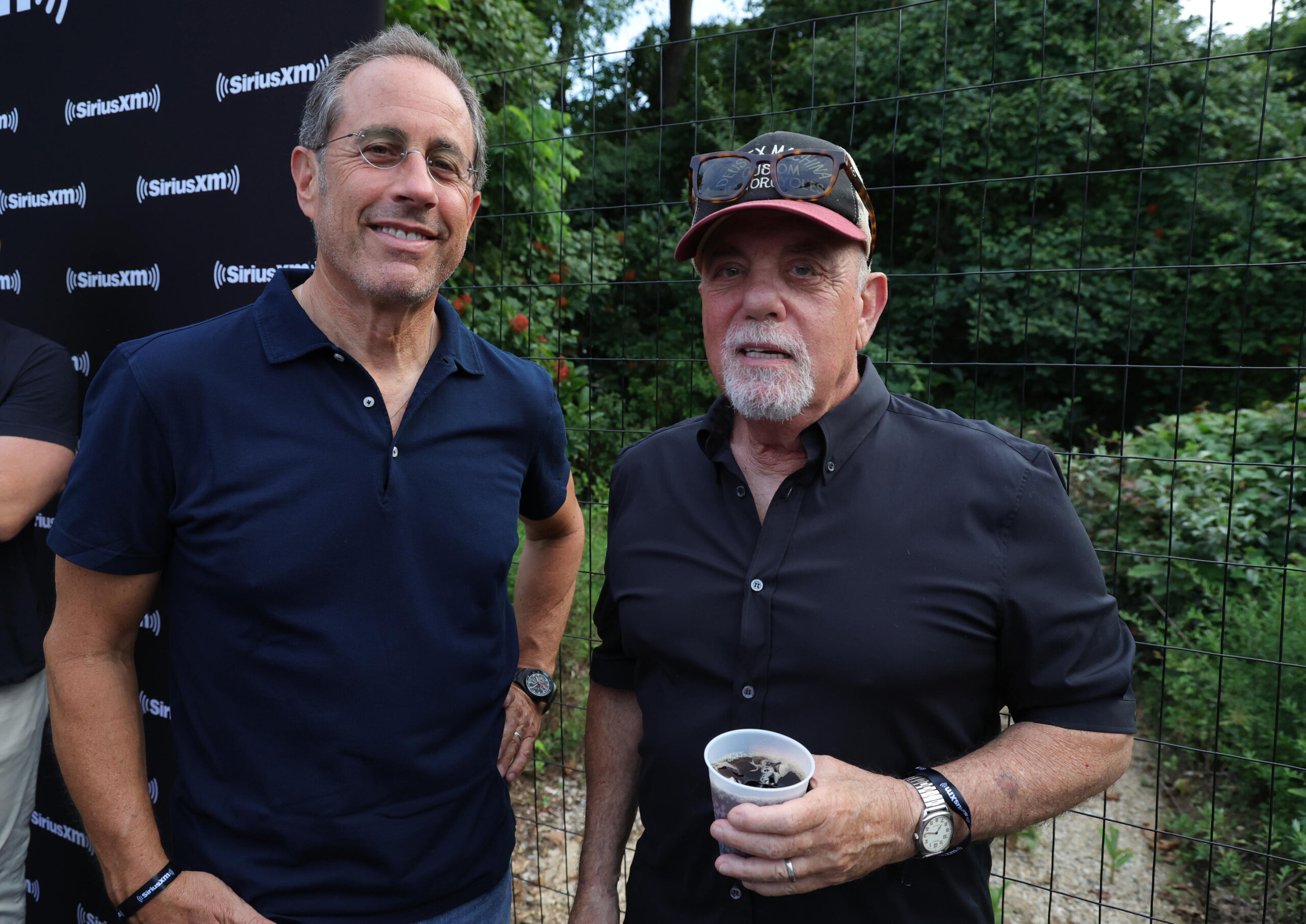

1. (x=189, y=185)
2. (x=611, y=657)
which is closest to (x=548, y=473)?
(x=611, y=657)

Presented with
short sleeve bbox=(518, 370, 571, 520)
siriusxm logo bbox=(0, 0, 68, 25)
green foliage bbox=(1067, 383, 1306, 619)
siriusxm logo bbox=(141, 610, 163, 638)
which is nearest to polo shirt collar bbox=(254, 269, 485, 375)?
short sleeve bbox=(518, 370, 571, 520)

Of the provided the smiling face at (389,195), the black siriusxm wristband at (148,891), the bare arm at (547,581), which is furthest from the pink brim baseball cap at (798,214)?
the black siriusxm wristband at (148,891)

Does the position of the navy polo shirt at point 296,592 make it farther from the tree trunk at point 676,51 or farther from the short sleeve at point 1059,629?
the tree trunk at point 676,51

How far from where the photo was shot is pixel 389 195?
173cm

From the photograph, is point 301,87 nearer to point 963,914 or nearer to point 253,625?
point 253,625

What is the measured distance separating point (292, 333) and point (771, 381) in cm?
96

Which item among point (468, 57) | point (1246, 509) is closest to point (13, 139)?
point (468, 57)

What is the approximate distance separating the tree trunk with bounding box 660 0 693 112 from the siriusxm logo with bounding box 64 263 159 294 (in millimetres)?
12161

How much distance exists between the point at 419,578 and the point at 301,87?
143 centimetres

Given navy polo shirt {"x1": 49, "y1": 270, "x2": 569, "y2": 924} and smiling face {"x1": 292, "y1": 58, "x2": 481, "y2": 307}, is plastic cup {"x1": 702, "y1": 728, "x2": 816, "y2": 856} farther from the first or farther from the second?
smiling face {"x1": 292, "y1": 58, "x2": 481, "y2": 307}

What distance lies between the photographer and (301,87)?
227cm

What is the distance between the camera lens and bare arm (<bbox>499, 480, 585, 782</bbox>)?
2.26 meters

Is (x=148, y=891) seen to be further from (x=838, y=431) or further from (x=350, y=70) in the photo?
(x=350, y=70)

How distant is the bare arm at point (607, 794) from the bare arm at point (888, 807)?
50cm
